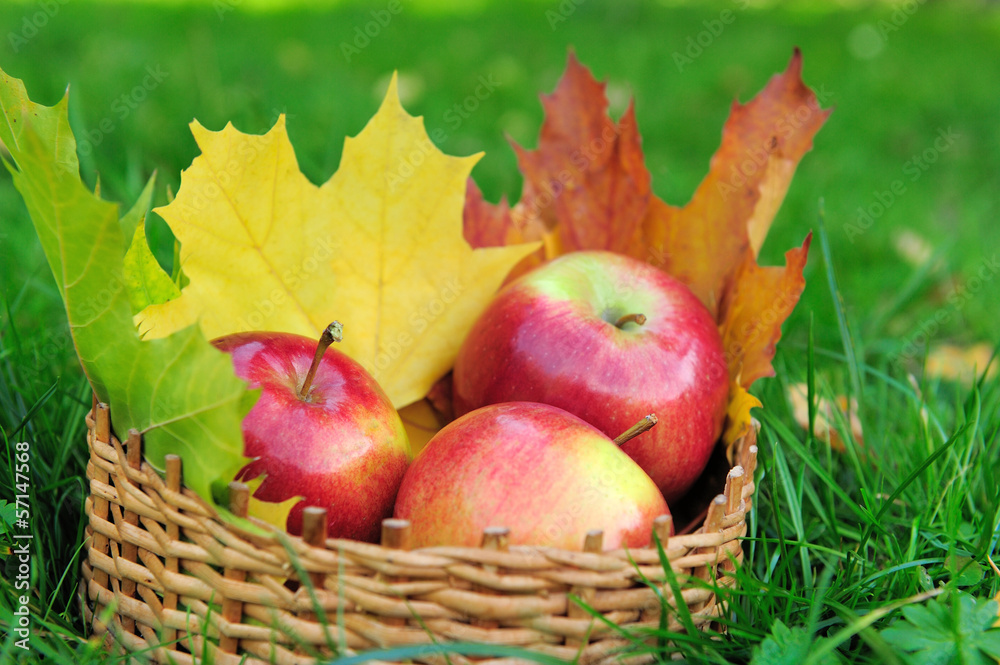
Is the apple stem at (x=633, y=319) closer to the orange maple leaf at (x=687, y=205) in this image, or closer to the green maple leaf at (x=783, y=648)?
the orange maple leaf at (x=687, y=205)

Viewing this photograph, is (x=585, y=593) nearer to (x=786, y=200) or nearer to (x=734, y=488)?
(x=734, y=488)

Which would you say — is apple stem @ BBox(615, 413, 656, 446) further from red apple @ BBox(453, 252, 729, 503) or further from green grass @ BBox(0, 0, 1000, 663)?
green grass @ BBox(0, 0, 1000, 663)

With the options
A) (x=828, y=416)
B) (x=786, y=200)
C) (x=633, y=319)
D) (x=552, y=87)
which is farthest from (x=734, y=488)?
(x=552, y=87)

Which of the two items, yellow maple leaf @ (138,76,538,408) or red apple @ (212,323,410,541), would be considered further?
yellow maple leaf @ (138,76,538,408)

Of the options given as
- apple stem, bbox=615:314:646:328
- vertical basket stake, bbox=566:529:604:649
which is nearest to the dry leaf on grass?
apple stem, bbox=615:314:646:328

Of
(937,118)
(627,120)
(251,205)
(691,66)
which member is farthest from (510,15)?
(251,205)

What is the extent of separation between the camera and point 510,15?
16.3 feet

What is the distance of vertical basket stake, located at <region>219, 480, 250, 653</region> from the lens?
2.59ft

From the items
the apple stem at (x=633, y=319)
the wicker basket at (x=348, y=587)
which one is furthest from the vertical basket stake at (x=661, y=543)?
the apple stem at (x=633, y=319)

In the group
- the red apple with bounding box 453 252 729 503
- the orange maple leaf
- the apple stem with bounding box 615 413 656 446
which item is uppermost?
the orange maple leaf

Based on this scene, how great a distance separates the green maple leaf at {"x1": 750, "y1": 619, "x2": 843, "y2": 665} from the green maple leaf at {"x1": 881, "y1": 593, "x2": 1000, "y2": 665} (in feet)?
0.30

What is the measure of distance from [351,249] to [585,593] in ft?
2.05

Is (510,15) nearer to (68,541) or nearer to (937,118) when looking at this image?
(937,118)

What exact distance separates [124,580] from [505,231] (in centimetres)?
77
